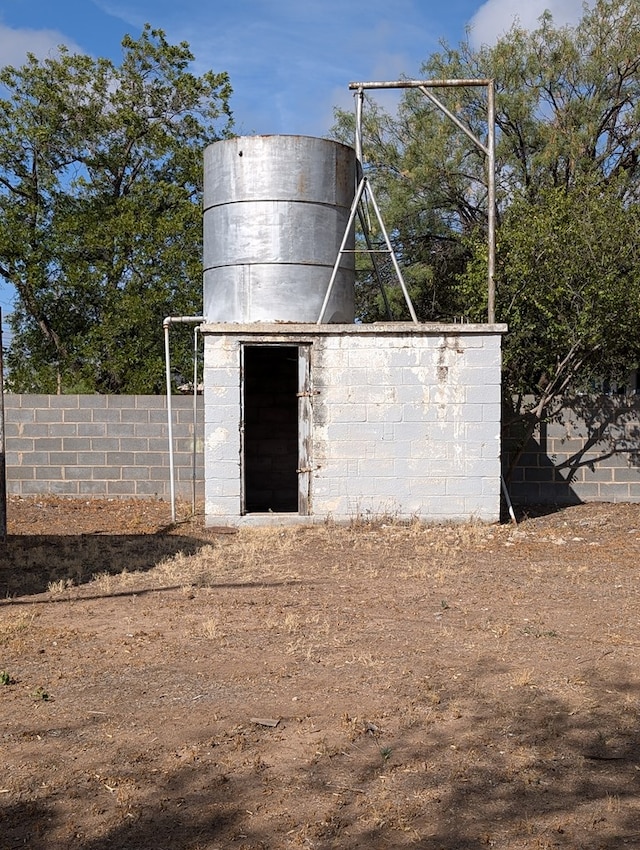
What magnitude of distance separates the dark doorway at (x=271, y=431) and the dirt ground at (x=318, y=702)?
503 centimetres

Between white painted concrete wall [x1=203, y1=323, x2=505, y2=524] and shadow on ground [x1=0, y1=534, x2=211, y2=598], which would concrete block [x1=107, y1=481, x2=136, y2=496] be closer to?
shadow on ground [x1=0, y1=534, x2=211, y2=598]

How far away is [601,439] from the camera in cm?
1365

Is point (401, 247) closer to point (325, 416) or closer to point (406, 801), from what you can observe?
point (325, 416)

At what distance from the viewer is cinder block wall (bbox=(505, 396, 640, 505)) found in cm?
1364

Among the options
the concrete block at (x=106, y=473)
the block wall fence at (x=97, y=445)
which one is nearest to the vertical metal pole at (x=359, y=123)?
the block wall fence at (x=97, y=445)

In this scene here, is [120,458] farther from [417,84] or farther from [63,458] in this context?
[417,84]

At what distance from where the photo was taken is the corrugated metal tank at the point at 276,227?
11.5 m

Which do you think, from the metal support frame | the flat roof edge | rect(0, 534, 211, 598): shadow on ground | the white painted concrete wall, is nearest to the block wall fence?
the white painted concrete wall

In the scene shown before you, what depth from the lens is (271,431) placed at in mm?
14477

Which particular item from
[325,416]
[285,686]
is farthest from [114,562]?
[285,686]

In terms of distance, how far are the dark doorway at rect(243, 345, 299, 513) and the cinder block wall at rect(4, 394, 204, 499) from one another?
0.84 meters

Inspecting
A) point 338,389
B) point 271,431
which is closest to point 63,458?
point 271,431

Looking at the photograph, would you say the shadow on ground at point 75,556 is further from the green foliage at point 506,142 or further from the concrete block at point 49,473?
the green foliage at point 506,142

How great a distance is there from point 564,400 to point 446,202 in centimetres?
752
